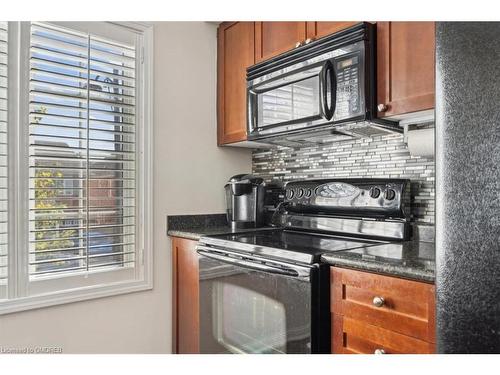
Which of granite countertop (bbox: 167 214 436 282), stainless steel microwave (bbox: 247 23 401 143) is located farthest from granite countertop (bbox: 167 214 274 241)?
granite countertop (bbox: 167 214 436 282)

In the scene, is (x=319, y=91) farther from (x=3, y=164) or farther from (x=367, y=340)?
(x=3, y=164)

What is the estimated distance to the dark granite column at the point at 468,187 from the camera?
0.84 meters

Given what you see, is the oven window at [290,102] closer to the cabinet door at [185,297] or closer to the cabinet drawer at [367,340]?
the cabinet door at [185,297]

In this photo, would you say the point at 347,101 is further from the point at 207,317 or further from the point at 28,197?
the point at 28,197

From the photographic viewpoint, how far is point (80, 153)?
1.92 m

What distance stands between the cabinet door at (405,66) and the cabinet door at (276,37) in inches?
17.4

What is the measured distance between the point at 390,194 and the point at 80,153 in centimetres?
148

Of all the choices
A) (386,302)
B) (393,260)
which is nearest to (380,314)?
(386,302)

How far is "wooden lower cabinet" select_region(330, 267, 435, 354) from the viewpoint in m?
1.12

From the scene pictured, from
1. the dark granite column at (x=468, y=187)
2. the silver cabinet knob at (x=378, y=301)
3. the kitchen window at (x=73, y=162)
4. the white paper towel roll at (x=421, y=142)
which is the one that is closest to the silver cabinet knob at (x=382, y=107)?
the white paper towel roll at (x=421, y=142)

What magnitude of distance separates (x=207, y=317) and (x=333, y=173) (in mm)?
1009

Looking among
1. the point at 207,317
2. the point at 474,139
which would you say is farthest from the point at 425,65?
the point at 207,317

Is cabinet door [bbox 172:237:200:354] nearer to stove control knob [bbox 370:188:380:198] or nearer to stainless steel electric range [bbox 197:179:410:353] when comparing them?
stainless steel electric range [bbox 197:179:410:353]

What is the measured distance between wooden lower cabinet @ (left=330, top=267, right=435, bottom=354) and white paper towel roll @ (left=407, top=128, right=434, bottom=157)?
664mm
